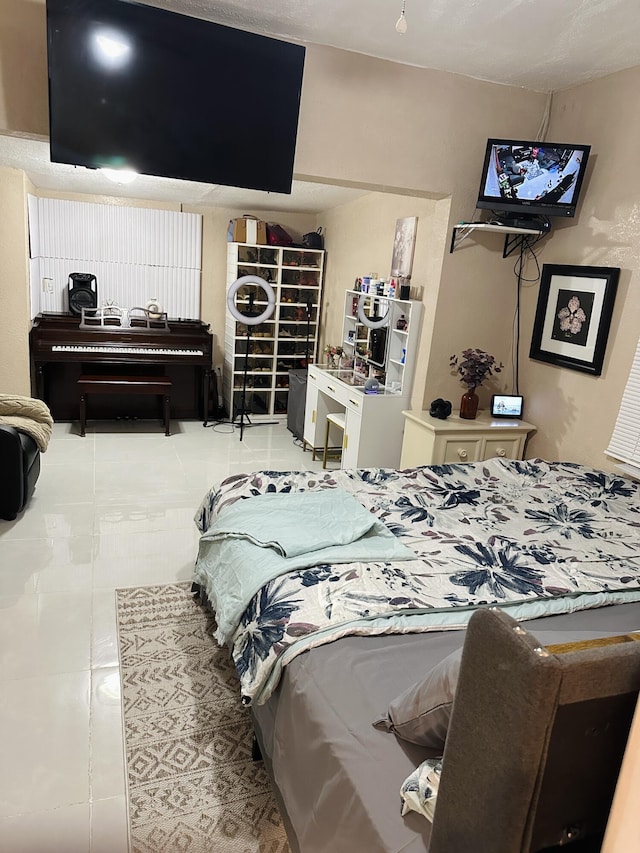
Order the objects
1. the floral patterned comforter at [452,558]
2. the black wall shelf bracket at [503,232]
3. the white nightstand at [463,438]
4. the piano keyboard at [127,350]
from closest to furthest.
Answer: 1. the floral patterned comforter at [452,558]
2. the black wall shelf bracket at [503,232]
3. the white nightstand at [463,438]
4. the piano keyboard at [127,350]

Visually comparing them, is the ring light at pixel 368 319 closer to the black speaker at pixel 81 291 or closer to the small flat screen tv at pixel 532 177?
the small flat screen tv at pixel 532 177

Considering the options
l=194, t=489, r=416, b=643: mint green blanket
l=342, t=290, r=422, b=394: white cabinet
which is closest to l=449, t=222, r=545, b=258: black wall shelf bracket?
l=342, t=290, r=422, b=394: white cabinet

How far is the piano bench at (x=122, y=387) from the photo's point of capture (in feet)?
16.9

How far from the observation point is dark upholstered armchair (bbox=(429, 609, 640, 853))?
29.7 inches

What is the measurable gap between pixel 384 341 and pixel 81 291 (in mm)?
3161

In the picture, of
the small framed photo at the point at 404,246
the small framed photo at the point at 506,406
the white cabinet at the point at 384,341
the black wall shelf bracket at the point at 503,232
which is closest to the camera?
the black wall shelf bracket at the point at 503,232

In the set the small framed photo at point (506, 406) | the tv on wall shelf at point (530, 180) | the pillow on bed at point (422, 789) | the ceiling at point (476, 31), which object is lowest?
the pillow on bed at point (422, 789)

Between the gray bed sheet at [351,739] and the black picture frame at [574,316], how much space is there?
70.0 inches

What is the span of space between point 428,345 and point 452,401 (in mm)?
408

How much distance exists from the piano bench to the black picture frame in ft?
10.7

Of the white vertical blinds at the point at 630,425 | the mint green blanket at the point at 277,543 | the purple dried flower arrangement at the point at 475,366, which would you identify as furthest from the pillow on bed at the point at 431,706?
the purple dried flower arrangement at the point at 475,366

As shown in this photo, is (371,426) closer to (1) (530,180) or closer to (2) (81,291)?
(1) (530,180)

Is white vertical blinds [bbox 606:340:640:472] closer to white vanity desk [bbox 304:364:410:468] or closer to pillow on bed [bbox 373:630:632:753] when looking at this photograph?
white vanity desk [bbox 304:364:410:468]

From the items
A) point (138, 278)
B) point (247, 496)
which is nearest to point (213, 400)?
point (138, 278)
